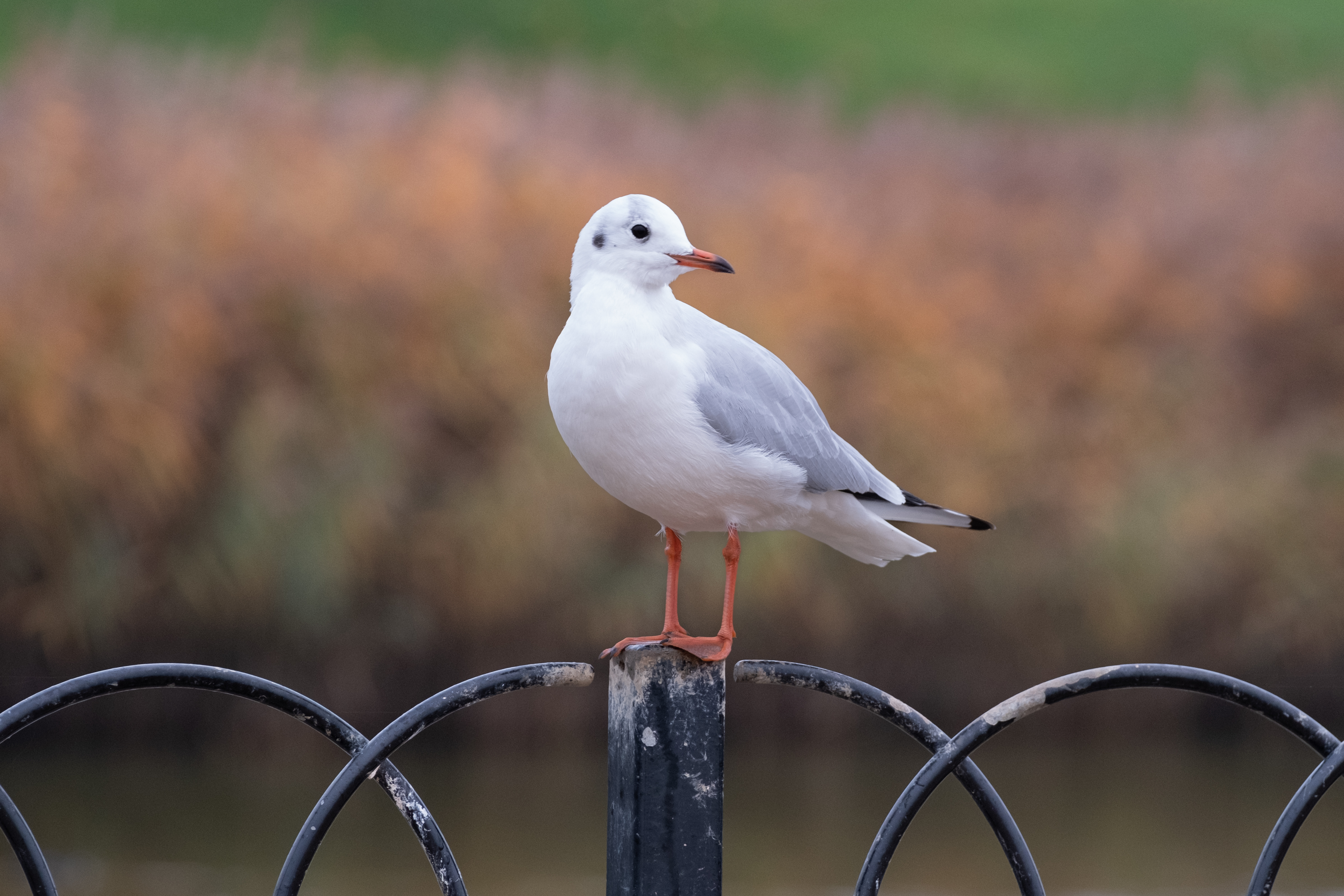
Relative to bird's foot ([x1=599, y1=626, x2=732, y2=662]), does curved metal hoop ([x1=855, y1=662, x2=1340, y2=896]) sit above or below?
below

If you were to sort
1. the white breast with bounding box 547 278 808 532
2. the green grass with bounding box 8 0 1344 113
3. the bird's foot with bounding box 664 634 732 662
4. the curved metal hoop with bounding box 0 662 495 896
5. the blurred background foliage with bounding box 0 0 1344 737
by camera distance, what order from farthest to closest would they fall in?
the green grass with bounding box 8 0 1344 113 → the blurred background foliage with bounding box 0 0 1344 737 → the white breast with bounding box 547 278 808 532 → the bird's foot with bounding box 664 634 732 662 → the curved metal hoop with bounding box 0 662 495 896

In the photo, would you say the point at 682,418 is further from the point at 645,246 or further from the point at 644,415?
the point at 645,246

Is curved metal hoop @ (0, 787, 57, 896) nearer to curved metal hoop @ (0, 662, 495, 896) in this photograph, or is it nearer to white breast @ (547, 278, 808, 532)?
curved metal hoop @ (0, 662, 495, 896)

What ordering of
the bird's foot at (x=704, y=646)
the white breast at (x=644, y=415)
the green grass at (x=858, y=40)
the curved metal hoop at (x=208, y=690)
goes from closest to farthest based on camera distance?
the curved metal hoop at (x=208, y=690)
the bird's foot at (x=704, y=646)
the white breast at (x=644, y=415)
the green grass at (x=858, y=40)

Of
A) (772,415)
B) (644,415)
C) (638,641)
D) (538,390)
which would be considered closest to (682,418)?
(644,415)

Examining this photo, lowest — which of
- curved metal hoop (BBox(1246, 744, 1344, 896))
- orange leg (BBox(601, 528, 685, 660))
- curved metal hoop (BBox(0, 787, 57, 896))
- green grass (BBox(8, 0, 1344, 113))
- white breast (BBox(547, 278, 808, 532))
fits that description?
curved metal hoop (BBox(0, 787, 57, 896))

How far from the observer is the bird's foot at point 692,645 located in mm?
1225

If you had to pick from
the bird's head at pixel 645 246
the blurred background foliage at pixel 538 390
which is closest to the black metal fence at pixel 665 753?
the bird's head at pixel 645 246

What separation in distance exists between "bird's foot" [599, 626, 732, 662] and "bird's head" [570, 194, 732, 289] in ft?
1.34

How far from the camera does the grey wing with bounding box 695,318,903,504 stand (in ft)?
5.00

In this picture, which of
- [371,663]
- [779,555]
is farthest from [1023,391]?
[371,663]

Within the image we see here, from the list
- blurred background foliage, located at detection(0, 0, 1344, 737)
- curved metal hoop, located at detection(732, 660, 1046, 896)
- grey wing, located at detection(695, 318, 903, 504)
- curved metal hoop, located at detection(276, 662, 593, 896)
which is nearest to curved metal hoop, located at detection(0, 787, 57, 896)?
curved metal hoop, located at detection(276, 662, 593, 896)

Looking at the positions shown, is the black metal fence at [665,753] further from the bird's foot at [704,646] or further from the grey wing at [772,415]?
the grey wing at [772,415]

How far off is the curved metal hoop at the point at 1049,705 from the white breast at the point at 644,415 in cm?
43
